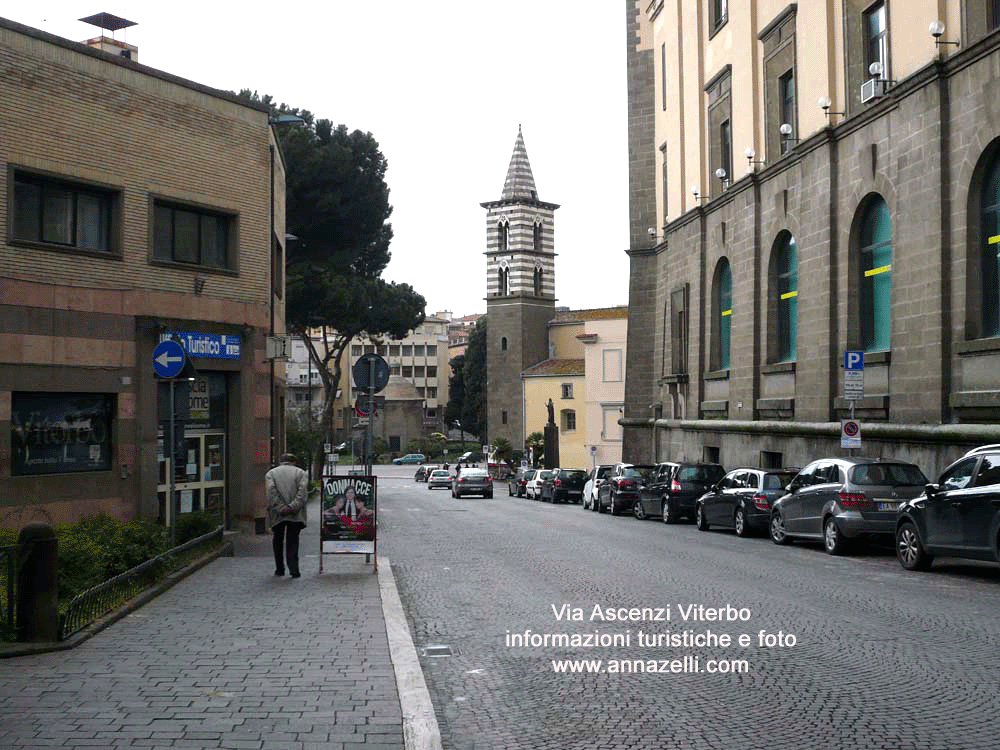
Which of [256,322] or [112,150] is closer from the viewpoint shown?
[112,150]

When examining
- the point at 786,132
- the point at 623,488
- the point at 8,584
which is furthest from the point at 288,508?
the point at 786,132

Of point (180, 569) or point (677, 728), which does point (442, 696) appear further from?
point (180, 569)

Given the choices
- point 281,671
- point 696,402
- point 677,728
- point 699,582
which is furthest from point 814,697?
point 696,402

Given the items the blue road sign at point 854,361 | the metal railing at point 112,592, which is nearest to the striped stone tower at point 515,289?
the blue road sign at point 854,361

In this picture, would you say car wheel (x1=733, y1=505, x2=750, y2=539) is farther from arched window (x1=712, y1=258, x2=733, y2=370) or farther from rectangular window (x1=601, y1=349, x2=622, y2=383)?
rectangular window (x1=601, y1=349, x2=622, y2=383)

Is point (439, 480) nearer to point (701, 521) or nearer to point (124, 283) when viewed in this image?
point (701, 521)

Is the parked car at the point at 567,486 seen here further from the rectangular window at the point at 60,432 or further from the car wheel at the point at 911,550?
the car wheel at the point at 911,550

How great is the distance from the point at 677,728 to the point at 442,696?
176cm

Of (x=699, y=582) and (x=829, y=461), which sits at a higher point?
(x=829, y=461)

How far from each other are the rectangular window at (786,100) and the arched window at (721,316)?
6.59m

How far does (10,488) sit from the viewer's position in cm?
1792

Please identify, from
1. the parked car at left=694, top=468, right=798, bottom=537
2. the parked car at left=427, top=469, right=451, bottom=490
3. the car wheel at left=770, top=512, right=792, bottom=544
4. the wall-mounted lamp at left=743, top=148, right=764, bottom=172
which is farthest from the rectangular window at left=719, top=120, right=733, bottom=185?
the parked car at left=427, top=469, right=451, bottom=490

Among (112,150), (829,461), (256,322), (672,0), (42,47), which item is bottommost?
(829,461)

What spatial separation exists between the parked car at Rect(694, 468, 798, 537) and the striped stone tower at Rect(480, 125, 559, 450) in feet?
230
